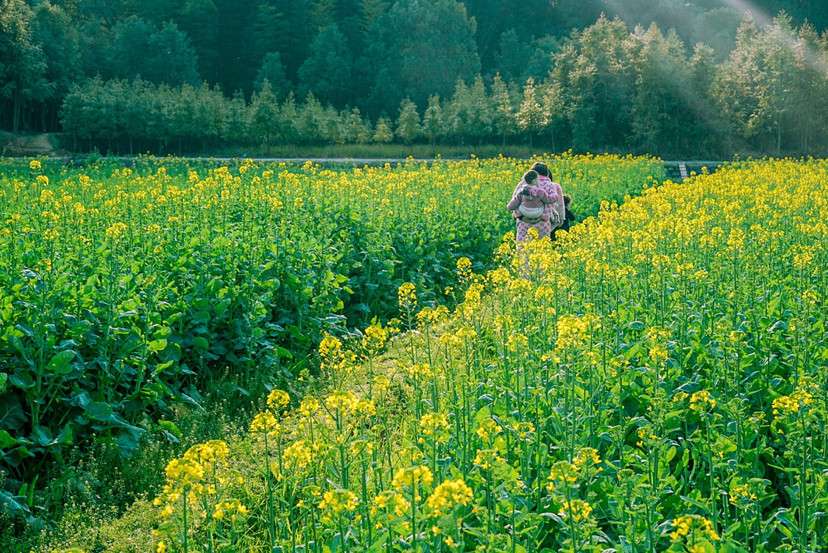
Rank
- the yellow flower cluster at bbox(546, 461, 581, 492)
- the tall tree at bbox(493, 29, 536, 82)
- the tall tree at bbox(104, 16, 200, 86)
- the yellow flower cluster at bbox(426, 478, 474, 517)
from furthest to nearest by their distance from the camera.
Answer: the tall tree at bbox(493, 29, 536, 82) < the tall tree at bbox(104, 16, 200, 86) < the yellow flower cluster at bbox(546, 461, 581, 492) < the yellow flower cluster at bbox(426, 478, 474, 517)

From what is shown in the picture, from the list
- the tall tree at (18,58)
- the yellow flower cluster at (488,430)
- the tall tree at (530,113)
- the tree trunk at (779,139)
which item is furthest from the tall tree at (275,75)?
the yellow flower cluster at (488,430)

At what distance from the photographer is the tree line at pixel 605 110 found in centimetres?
4409

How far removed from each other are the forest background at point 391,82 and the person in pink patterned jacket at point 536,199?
36.5 metres

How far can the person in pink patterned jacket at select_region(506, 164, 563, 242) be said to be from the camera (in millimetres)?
10031

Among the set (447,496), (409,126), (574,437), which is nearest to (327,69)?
(409,126)

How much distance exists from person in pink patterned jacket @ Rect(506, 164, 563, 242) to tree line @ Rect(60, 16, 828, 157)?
36435 millimetres

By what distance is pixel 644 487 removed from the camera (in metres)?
3.25

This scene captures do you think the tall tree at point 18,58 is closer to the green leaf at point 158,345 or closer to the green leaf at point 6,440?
the green leaf at point 158,345

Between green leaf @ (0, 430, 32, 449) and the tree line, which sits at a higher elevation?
the tree line

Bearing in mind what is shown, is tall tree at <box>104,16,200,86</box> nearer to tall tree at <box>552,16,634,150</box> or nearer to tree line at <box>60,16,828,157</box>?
tree line at <box>60,16,828,157</box>

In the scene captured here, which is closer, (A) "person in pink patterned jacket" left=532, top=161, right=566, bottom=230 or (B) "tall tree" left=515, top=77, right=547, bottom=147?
(A) "person in pink patterned jacket" left=532, top=161, right=566, bottom=230

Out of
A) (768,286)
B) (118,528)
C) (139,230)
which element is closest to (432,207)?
(139,230)

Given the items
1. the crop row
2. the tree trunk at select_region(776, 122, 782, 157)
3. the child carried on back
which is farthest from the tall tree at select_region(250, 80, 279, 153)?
the child carried on back

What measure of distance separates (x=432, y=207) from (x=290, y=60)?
69.4 meters
